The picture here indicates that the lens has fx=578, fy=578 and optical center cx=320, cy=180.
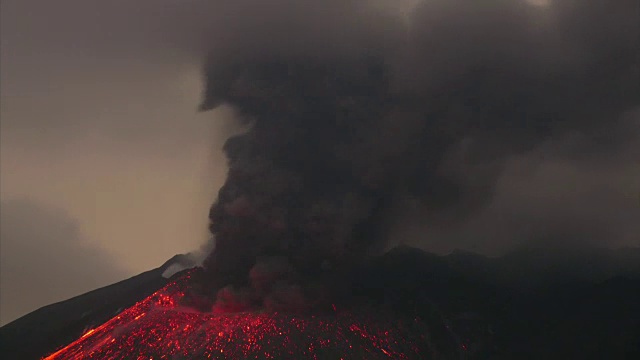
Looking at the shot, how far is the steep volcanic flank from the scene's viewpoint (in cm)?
5028

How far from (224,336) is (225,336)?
9 centimetres

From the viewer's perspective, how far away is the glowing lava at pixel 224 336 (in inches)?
1977

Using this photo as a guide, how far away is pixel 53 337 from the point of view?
218 ft

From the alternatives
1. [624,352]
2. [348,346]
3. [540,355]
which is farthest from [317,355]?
[624,352]

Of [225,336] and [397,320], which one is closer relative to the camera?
[225,336]

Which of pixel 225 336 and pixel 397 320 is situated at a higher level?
pixel 225 336

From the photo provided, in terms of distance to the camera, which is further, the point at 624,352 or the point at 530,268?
the point at 530,268

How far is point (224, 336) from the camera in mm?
52094

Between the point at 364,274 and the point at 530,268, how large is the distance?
32.3 metres

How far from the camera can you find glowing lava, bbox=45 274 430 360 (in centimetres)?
5022

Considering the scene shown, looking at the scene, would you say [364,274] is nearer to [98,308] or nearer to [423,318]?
[423,318]

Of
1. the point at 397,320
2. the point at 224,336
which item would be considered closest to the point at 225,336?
the point at 224,336

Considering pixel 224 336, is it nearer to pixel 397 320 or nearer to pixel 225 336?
pixel 225 336

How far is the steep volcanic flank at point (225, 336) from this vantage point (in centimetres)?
5028
